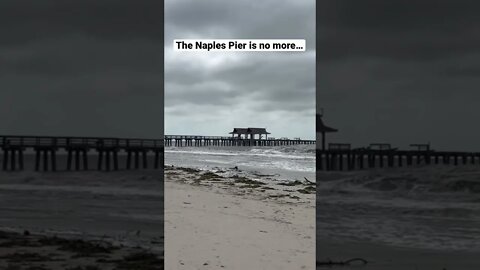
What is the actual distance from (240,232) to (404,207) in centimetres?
545

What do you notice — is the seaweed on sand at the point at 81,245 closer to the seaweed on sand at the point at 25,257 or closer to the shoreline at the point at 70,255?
the shoreline at the point at 70,255

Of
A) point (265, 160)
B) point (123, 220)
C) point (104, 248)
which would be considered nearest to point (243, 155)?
Answer: point (265, 160)

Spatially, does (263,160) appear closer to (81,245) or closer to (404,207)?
(404,207)

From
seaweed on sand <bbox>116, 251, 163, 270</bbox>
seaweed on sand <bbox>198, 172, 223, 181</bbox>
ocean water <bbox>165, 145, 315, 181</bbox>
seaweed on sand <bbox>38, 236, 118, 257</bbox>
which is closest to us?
seaweed on sand <bbox>116, 251, 163, 270</bbox>

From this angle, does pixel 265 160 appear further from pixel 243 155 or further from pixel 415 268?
pixel 415 268

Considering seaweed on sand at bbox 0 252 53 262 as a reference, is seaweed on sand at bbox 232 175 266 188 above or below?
below

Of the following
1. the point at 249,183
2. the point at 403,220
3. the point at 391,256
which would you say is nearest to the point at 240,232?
the point at 391,256

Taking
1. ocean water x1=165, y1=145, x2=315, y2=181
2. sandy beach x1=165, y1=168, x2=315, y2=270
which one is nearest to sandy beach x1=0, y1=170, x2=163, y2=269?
sandy beach x1=165, y1=168, x2=315, y2=270

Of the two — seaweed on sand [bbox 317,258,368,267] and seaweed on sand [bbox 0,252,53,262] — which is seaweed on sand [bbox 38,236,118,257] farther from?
seaweed on sand [bbox 317,258,368,267]

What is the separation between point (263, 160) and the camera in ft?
66.4

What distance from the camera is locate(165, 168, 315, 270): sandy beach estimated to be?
4.05 metres

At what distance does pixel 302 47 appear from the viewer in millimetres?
3582

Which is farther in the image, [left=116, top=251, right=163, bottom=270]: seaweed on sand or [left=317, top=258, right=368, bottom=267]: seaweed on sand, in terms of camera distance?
[left=317, top=258, right=368, bottom=267]: seaweed on sand

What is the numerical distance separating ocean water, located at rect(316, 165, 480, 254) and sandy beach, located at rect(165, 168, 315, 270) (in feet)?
1.39
